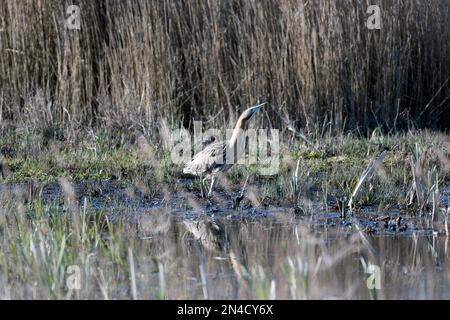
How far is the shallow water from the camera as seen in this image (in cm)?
537

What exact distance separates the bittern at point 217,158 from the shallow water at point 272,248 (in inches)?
8.1

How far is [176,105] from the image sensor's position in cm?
1002

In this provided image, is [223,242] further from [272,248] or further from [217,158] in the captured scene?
[217,158]

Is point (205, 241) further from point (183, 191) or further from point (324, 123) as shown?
point (324, 123)

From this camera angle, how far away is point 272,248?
6.40 meters

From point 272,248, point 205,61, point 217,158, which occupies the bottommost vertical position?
point 272,248

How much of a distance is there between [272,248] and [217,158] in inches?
58.5

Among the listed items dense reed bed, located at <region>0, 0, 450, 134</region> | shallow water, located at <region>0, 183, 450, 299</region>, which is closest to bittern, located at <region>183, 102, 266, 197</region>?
shallow water, located at <region>0, 183, 450, 299</region>

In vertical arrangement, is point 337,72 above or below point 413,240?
above

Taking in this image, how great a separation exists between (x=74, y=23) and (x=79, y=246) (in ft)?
15.1

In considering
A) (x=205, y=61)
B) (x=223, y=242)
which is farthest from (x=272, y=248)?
(x=205, y=61)

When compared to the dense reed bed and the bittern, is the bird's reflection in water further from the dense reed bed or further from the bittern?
the dense reed bed

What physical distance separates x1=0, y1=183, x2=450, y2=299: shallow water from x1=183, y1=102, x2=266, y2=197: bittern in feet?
0.68
